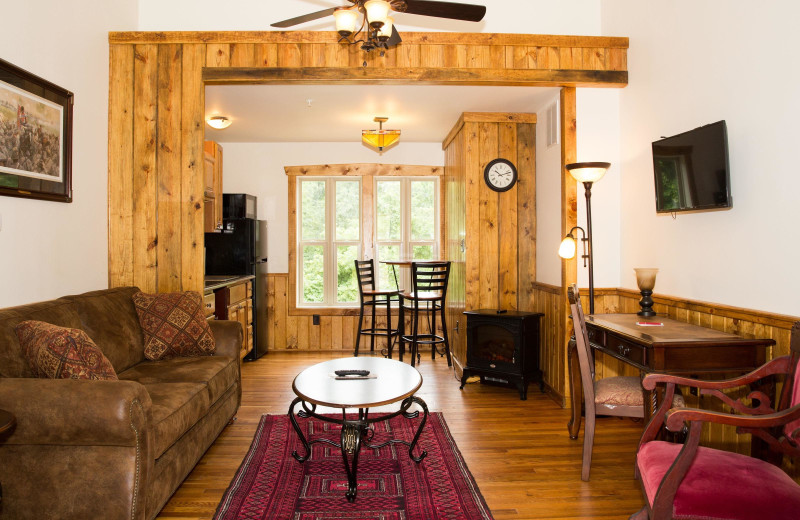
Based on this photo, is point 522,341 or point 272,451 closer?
point 272,451

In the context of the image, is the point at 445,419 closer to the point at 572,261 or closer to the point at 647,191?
the point at 572,261

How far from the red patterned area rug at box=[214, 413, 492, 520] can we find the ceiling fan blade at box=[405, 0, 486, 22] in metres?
2.35

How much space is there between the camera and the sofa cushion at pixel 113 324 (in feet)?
9.56

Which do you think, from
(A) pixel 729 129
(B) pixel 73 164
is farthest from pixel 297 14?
(A) pixel 729 129

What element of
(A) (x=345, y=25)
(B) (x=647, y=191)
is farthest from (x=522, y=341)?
(A) (x=345, y=25)

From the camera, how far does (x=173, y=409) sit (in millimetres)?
2422

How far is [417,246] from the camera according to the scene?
6793mm

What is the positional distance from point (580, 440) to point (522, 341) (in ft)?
3.65

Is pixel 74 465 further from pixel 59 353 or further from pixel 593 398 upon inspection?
pixel 593 398

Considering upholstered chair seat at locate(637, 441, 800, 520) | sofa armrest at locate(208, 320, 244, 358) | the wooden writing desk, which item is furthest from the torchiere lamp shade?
sofa armrest at locate(208, 320, 244, 358)

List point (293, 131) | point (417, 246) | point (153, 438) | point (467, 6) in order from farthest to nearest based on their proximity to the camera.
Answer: point (417, 246), point (293, 131), point (467, 6), point (153, 438)

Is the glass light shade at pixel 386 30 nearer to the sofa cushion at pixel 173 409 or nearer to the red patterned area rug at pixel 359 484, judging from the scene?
the sofa cushion at pixel 173 409

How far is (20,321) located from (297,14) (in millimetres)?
2727

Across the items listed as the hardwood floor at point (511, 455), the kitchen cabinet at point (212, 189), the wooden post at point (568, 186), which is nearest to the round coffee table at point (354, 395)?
the hardwood floor at point (511, 455)
